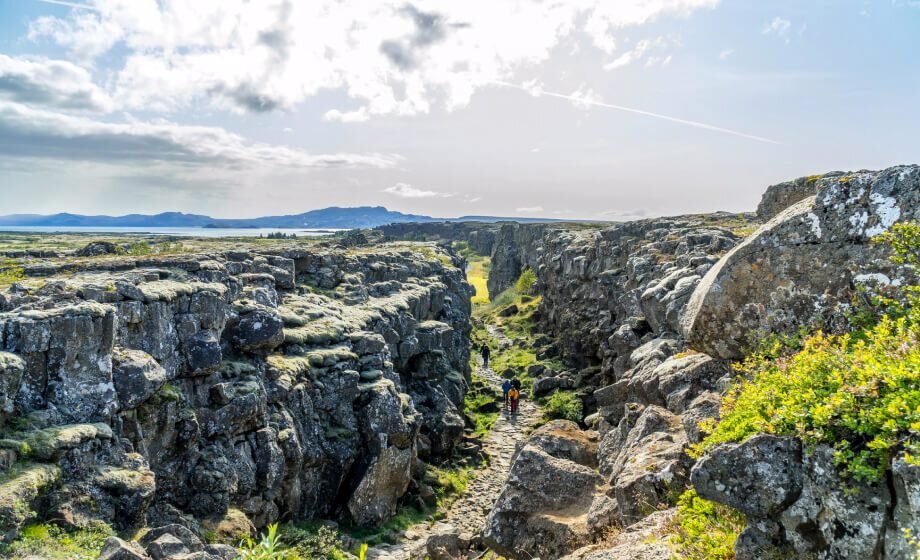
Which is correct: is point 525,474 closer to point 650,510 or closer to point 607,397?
point 650,510

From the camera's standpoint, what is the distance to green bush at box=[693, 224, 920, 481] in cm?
Result: 727

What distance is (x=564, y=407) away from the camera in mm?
41125

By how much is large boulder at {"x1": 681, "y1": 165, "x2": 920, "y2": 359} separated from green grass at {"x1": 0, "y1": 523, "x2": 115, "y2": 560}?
17.1m

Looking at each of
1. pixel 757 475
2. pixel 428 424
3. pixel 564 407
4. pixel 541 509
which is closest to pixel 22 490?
pixel 541 509

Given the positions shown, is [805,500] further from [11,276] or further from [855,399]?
[11,276]

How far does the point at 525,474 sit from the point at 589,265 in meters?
50.1

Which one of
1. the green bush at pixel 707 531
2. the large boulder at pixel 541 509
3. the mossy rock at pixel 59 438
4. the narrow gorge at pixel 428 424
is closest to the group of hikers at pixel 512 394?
the narrow gorge at pixel 428 424

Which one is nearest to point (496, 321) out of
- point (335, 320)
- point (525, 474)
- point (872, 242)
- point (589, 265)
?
point (589, 265)

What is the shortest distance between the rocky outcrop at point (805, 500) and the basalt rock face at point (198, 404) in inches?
665

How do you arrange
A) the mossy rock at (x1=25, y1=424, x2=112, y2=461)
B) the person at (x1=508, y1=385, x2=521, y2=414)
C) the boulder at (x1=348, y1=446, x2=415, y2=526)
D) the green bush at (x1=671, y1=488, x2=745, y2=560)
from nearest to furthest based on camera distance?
the green bush at (x1=671, y1=488, x2=745, y2=560) < the mossy rock at (x1=25, y1=424, x2=112, y2=461) < the boulder at (x1=348, y1=446, x2=415, y2=526) < the person at (x1=508, y1=385, x2=521, y2=414)

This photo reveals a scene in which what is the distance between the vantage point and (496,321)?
90938 mm

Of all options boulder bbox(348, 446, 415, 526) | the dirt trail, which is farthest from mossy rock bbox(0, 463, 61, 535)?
boulder bbox(348, 446, 415, 526)

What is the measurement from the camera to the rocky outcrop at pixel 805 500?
287 inches

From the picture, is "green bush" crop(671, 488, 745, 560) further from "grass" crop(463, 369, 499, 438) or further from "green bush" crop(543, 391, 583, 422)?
"grass" crop(463, 369, 499, 438)
